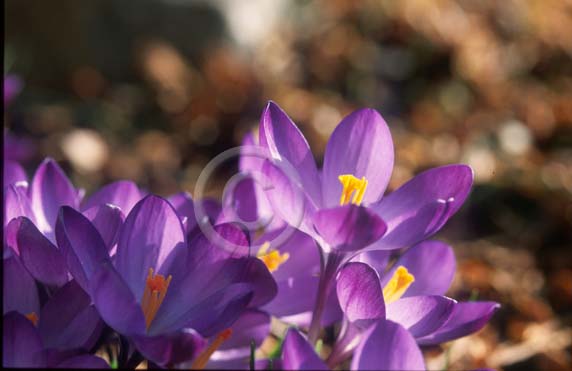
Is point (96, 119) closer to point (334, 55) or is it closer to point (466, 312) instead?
point (334, 55)

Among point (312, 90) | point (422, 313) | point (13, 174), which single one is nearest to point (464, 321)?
point (422, 313)

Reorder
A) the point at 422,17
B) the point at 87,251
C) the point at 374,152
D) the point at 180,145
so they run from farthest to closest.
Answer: the point at 422,17, the point at 180,145, the point at 374,152, the point at 87,251

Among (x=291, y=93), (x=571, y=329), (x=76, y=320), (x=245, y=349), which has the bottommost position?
(x=571, y=329)

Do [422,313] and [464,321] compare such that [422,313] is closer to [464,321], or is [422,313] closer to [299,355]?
[464,321]

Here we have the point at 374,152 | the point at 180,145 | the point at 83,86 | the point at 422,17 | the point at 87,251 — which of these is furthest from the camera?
the point at 422,17

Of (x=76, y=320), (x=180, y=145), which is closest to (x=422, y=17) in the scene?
(x=180, y=145)

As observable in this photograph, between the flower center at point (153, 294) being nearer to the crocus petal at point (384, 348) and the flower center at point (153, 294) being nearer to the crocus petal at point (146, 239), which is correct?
the crocus petal at point (146, 239)
